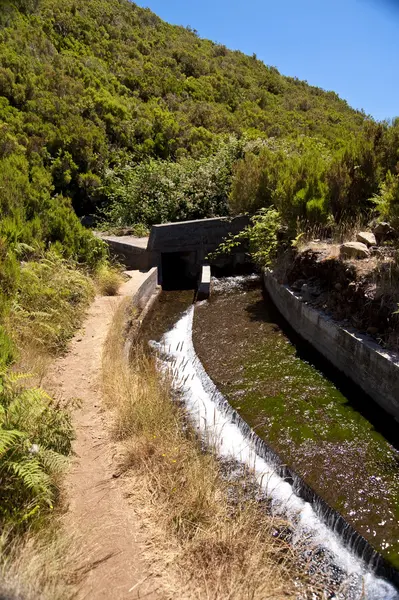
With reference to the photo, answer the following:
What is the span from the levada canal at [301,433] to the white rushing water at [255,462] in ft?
0.03

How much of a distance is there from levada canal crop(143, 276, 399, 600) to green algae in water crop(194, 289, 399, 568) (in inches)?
0.5

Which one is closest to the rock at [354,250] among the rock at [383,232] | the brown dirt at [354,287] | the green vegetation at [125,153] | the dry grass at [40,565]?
the brown dirt at [354,287]

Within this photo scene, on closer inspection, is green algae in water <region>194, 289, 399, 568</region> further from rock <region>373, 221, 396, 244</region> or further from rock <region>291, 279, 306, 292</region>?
rock <region>373, 221, 396, 244</region>

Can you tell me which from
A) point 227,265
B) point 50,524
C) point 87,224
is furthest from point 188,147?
point 50,524

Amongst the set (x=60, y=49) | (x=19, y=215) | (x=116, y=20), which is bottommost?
(x=19, y=215)

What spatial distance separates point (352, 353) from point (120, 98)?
66.0 feet

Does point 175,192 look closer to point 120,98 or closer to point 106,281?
point 106,281

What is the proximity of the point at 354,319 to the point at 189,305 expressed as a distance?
459cm

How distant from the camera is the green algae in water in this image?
412 centimetres

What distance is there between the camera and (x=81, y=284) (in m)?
8.12

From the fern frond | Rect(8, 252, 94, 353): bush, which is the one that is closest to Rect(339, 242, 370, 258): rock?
Rect(8, 252, 94, 353): bush

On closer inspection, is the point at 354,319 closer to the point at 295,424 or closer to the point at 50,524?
the point at 295,424

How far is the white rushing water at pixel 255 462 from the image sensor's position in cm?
349

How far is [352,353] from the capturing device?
6.10m
